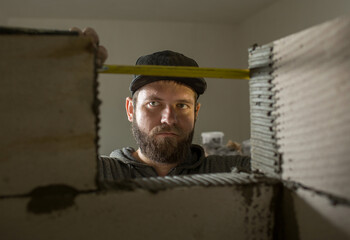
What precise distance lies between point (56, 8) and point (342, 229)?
13.1 feet

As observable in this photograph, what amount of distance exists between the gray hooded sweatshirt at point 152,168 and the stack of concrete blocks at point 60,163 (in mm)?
880

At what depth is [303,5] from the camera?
2.99 meters

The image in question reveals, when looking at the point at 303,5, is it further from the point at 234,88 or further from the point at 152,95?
the point at 152,95

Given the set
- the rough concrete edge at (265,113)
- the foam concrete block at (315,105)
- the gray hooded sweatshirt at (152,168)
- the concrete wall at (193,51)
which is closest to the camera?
the foam concrete block at (315,105)

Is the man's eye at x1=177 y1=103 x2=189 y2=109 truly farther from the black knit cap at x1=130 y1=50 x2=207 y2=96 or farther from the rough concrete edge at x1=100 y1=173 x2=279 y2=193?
the rough concrete edge at x1=100 y1=173 x2=279 y2=193

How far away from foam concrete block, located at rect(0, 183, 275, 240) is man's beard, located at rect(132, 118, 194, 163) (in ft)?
3.12

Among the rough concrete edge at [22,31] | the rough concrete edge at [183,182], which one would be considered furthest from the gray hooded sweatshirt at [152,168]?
the rough concrete edge at [22,31]

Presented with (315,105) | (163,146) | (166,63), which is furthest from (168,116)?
(315,105)

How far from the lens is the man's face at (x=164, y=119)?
1396 millimetres

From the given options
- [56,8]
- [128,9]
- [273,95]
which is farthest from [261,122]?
[56,8]

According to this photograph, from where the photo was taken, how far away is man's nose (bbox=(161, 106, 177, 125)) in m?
1.39

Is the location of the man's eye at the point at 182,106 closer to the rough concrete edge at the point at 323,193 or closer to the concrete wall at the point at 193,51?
the rough concrete edge at the point at 323,193

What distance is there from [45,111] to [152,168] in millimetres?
1084

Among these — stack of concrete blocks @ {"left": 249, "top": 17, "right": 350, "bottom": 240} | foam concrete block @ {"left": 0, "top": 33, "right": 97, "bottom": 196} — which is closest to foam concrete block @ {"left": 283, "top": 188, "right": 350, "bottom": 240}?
stack of concrete blocks @ {"left": 249, "top": 17, "right": 350, "bottom": 240}
